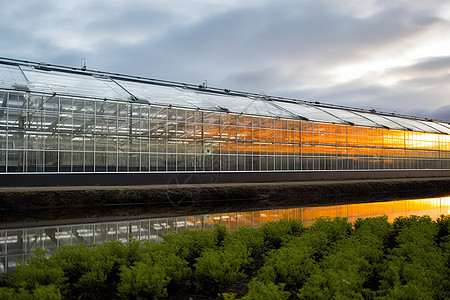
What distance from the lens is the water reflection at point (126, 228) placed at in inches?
401

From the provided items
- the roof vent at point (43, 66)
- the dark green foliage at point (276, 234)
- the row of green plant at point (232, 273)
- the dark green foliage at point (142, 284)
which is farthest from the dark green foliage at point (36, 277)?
the roof vent at point (43, 66)

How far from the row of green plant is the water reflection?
6.96 ft

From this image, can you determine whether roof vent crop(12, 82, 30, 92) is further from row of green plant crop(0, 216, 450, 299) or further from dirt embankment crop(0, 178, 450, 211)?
row of green plant crop(0, 216, 450, 299)

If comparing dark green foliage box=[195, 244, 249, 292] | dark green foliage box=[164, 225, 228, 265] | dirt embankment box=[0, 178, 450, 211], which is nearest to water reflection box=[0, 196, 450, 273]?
dark green foliage box=[164, 225, 228, 265]

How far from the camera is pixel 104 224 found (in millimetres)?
14375

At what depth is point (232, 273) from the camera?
6.04 meters

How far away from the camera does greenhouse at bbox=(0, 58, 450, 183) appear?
83.8 ft

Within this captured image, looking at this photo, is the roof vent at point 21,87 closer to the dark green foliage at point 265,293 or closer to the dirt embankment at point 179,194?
the dirt embankment at point 179,194

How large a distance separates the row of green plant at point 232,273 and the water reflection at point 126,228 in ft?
6.96

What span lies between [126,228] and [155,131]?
17088 mm

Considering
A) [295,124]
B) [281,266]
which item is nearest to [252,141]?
[295,124]

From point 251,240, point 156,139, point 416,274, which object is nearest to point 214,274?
point 251,240

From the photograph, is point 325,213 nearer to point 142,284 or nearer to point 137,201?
point 137,201

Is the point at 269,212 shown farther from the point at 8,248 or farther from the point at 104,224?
the point at 8,248
